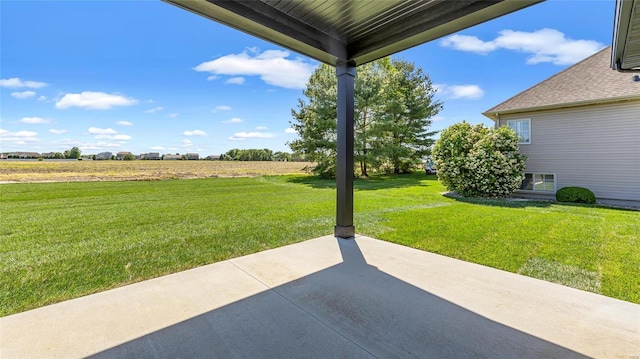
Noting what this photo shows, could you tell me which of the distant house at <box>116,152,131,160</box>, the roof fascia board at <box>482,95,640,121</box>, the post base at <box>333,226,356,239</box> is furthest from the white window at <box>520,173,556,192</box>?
the distant house at <box>116,152,131,160</box>

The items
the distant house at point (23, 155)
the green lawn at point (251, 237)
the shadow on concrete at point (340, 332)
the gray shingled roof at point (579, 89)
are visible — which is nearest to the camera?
the shadow on concrete at point (340, 332)

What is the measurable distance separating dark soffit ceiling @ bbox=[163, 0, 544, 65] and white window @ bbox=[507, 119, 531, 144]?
8.69 metres

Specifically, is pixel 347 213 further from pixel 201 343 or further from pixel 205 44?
pixel 205 44

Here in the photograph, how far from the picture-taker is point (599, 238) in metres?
4.43

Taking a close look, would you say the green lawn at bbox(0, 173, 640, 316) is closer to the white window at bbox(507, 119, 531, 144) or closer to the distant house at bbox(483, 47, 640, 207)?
the distant house at bbox(483, 47, 640, 207)

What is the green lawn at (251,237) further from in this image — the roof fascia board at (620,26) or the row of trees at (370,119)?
the row of trees at (370,119)

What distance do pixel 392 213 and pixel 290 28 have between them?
15.9 feet

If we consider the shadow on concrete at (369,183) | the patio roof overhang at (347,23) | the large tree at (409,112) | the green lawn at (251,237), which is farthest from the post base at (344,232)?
the large tree at (409,112)

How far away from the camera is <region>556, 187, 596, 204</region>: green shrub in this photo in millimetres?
8250

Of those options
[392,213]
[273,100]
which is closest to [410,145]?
[273,100]

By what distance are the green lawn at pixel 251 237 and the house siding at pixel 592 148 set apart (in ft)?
7.07

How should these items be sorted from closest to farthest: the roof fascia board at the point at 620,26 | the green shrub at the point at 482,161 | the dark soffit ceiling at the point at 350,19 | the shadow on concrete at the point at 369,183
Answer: the roof fascia board at the point at 620,26 < the dark soffit ceiling at the point at 350,19 < the green shrub at the point at 482,161 < the shadow on concrete at the point at 369,183

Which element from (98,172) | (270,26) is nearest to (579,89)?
(270,26)

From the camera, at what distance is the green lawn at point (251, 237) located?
293 cm
